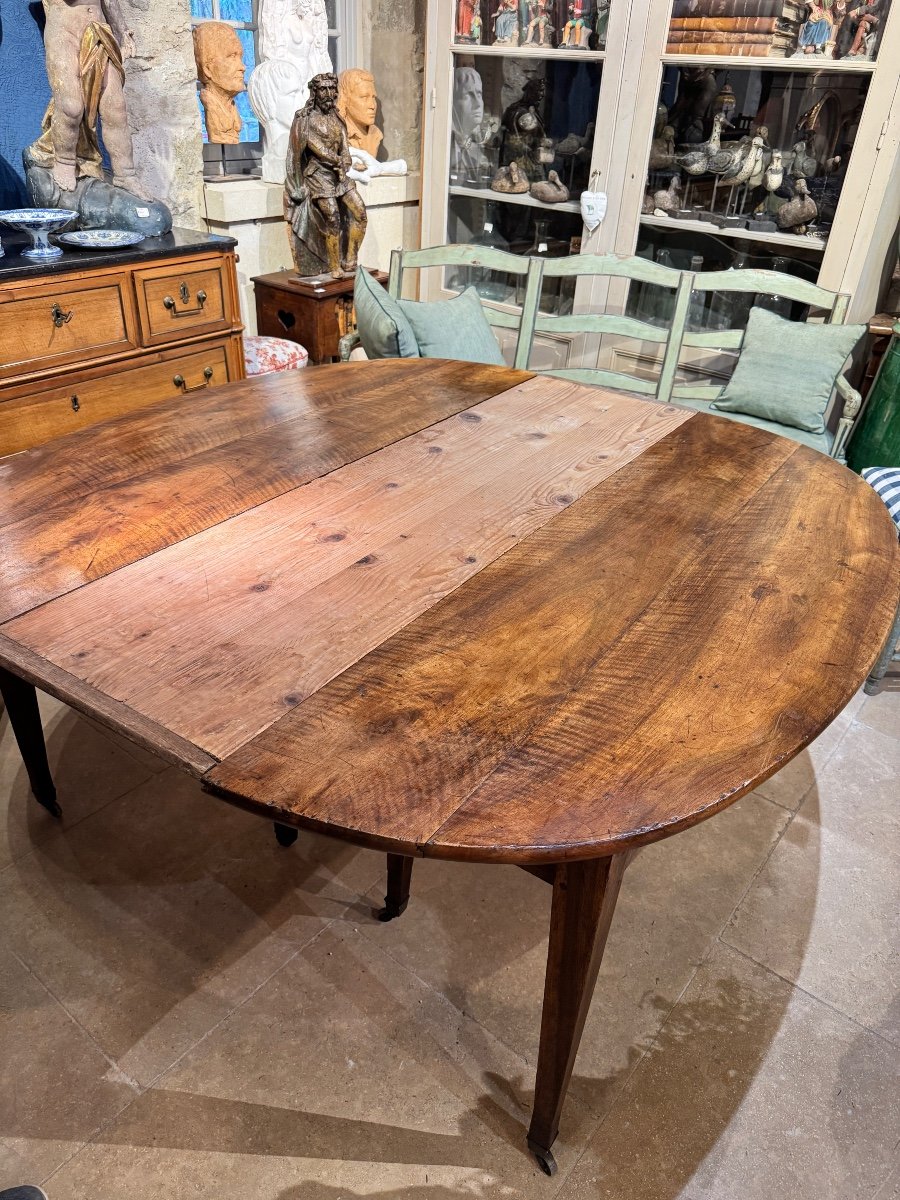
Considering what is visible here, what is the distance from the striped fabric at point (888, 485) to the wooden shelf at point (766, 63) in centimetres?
131

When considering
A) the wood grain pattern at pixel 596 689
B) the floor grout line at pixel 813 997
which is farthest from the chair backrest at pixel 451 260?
the floor grout line at pixel 813 997

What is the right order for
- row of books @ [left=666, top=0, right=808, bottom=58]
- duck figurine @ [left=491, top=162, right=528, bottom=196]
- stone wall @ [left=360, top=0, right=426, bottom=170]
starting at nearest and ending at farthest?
1. row of books @ [left=666, top=0, right=808, bottom=58]
2. duck figurine @ [left=491, top=162, right=528, bottom=196]
3. stone wall @ [left=360, top=0, right=426, bottom=170]

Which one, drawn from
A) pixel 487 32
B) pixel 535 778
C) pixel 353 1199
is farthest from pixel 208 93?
pixel 353 1199

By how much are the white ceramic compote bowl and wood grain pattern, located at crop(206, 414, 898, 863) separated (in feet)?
5.98

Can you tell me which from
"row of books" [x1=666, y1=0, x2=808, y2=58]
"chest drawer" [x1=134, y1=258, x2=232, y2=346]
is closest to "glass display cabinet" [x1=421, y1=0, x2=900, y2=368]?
"row of books" [x1=666, y1=0, x2=808, y2=58]

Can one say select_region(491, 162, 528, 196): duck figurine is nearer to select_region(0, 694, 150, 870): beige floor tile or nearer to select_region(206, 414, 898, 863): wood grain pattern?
select_region(206, 414, 898, 863): wood grain pattern

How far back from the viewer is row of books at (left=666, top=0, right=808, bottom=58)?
108 inches

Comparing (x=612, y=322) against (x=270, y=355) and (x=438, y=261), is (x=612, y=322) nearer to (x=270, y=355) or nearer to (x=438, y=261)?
(x=438, y=261)

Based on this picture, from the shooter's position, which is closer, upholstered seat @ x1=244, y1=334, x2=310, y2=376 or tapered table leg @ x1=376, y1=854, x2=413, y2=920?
tapered table leg @ x1=376, y1=854, x2=413, y2=920

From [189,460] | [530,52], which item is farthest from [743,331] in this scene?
[189,460]

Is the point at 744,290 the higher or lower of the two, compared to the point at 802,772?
higher

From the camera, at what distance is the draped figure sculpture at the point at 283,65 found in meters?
3.25

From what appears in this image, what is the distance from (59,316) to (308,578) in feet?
5.41

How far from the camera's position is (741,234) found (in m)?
3.05
